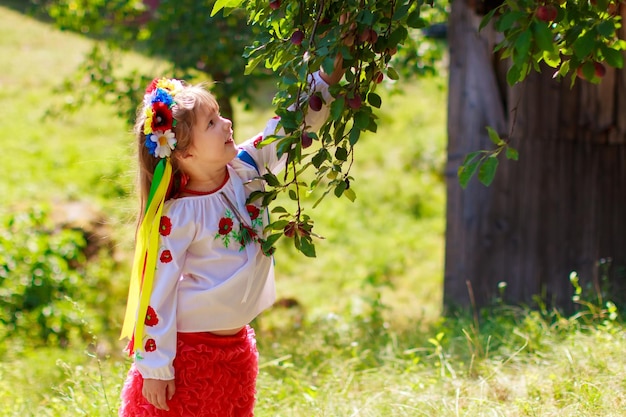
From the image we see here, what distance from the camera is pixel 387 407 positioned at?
9.91 ft

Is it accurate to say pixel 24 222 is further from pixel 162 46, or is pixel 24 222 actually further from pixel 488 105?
pixel 488 105

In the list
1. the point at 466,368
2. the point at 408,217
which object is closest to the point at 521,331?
the point at 466,368

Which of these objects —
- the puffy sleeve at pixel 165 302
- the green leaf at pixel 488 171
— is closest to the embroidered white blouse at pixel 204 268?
the puffy sleeve at pixel 165 302

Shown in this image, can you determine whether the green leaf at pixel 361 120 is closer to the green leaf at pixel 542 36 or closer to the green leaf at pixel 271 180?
the green leaf at pixel 271 180

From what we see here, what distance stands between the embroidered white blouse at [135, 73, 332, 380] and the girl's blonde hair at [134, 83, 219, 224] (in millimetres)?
96

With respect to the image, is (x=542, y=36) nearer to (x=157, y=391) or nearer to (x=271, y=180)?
(x=271, y=180)

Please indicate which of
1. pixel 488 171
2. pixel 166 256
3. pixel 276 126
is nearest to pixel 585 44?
pixel 488 171

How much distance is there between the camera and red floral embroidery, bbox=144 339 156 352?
237 cm

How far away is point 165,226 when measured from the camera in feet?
7.89

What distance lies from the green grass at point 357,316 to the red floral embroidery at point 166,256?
1.11 feet

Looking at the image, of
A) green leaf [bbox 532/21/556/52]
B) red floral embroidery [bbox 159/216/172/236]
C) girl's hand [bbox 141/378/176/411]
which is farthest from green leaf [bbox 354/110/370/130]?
girl's hand [bbox 141/378/176/411]

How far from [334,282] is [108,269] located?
7.51 ft

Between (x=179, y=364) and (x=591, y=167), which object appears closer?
(x=179, y=364)

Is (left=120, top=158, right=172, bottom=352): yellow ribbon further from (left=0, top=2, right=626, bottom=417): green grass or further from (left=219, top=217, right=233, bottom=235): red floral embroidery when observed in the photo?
(left=0, top=2, right=626, bottom=417): green grass
